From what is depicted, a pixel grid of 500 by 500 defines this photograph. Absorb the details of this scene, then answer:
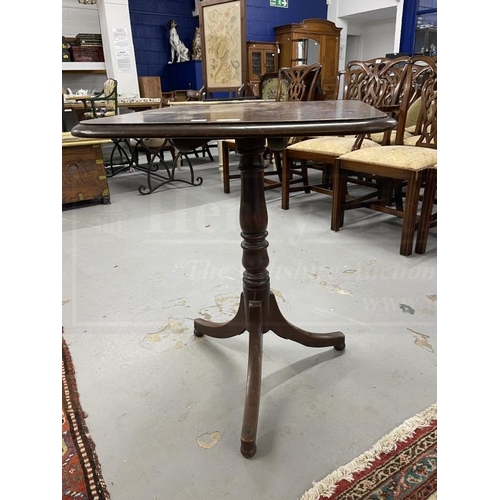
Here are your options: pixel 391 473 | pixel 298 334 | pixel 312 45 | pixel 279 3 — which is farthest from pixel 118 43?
pixel 391 473

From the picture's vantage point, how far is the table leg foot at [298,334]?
48.6 inches

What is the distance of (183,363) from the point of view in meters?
1.31

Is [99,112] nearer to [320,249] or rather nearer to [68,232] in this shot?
[68,232]

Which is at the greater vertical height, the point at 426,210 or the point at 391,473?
the point at 426,210

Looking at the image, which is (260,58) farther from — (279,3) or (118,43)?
(118,43)

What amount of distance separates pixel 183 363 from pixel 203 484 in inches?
18.1

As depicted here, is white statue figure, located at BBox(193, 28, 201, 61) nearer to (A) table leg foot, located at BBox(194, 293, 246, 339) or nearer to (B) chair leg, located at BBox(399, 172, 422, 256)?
(B) chair leg, located at BBox(399, 172, 422, 256)

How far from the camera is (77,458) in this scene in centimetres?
97

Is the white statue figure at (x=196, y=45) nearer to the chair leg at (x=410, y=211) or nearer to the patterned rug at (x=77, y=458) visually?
the chair leg at (x=410, y=211)

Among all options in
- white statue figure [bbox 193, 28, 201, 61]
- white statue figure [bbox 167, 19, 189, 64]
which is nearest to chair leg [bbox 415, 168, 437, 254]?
white statue figure [bbox 193, 28, 201, 61]

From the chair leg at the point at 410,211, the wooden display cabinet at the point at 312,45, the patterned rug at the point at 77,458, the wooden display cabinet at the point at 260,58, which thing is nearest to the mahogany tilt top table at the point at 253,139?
the patterned rug at the point at 77,458

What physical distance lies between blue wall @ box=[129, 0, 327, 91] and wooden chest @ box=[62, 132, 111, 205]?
5.22 metres

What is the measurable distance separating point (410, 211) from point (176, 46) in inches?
276

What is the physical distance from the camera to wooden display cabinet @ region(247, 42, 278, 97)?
6.69m
